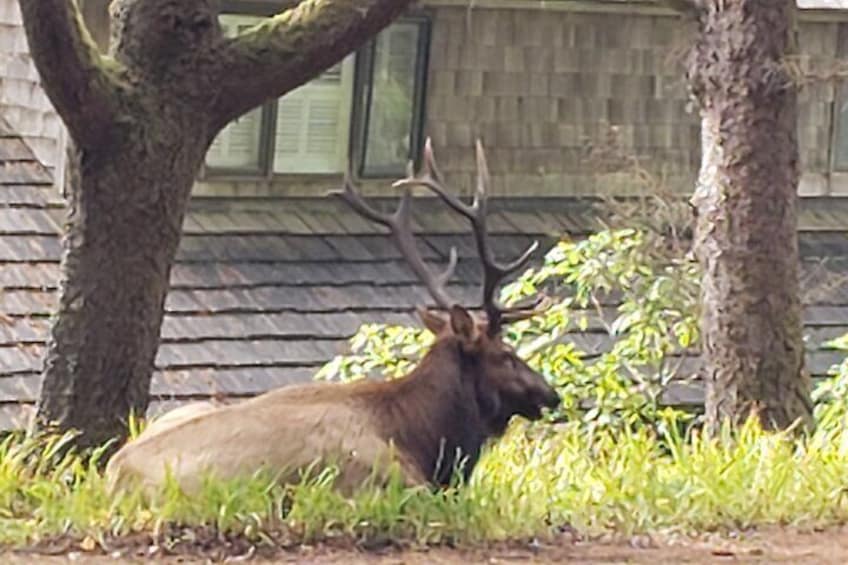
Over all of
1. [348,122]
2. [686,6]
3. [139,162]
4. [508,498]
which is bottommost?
[508,498]

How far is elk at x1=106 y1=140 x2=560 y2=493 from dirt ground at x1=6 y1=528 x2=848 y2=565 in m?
0.59

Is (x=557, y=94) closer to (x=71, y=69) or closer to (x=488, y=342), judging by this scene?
(x=488, y=342)

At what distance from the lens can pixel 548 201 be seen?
61.6ft

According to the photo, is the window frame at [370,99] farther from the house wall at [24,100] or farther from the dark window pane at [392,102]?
the house wall at [24,100]

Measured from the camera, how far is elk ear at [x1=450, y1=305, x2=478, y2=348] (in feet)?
32.1

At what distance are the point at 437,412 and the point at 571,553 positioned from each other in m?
1.30

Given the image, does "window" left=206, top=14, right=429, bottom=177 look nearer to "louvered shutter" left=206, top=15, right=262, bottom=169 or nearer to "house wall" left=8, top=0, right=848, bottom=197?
"louvered shutter" left=206, top=15, right=262, bottom=169

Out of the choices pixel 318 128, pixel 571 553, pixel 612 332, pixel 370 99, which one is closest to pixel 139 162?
pixel 571 553

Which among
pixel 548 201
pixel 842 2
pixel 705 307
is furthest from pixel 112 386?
pixel 842 2

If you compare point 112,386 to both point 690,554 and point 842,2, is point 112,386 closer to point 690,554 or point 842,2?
point 690,554

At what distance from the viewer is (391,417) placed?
9461mm

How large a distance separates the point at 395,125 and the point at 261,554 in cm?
985

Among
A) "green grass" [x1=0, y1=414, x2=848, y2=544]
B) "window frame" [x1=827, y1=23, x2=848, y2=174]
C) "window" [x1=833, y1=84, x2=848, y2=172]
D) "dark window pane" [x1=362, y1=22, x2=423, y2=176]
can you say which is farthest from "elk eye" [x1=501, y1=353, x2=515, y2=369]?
"window" [x1=833, y1=84, x2=848, y2=172]

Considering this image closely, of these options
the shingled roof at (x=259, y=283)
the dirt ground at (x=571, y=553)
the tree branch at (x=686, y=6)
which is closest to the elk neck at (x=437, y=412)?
the dirt ground at (x=571, y=553)
